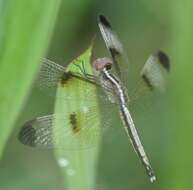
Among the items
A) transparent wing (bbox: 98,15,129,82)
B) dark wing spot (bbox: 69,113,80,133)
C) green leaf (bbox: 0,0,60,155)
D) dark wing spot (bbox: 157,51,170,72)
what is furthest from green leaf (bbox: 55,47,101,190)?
dark wing spot (bbox: 157,51,170,72)

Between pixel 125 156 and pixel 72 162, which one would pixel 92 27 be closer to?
pixel 125 156

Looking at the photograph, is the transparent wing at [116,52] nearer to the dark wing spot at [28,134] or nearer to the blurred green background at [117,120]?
the blurred green background at [117,120]

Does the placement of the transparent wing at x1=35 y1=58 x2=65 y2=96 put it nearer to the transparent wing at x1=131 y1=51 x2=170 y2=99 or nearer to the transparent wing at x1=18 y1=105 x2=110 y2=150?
the transparent wing at x1=18 y1=105 x2=110 y2=150

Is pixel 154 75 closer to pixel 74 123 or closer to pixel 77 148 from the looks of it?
pixel 74 123

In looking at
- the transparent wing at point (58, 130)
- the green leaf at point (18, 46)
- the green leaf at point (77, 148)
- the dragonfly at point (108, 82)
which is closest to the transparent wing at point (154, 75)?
the dragonfly at point (108, 82)

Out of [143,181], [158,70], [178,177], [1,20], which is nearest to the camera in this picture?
[1,20]

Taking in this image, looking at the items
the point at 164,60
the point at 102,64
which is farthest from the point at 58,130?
the point at 164,60

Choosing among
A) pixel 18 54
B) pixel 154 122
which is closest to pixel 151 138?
pixel 154 122
